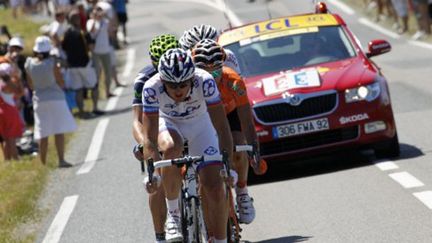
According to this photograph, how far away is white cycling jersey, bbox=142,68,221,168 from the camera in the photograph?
885 centimetres

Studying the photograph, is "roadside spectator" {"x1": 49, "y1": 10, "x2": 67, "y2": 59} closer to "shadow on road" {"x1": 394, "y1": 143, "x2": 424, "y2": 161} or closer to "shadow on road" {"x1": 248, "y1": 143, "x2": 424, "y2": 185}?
"shadow on road" {"x1": 248, "y1": 143, "x2": 424, "y2": 185}

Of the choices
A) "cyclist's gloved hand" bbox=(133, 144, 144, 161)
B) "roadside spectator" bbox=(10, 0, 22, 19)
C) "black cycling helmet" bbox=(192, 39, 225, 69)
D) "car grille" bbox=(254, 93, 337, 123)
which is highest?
"black cycling helmet" bbox=(192, 39, 225, 69)

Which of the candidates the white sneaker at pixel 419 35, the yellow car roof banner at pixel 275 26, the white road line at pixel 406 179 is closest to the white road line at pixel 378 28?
the white sneaker at pixel 419 35

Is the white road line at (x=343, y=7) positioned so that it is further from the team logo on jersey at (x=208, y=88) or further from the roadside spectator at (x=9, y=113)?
the team logo on jersey at (x=208, y=88)

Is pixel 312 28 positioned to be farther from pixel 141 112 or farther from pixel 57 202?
pixel 141 112

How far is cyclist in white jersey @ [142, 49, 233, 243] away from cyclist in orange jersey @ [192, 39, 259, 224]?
24.9 inches

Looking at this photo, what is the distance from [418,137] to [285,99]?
2804 mm

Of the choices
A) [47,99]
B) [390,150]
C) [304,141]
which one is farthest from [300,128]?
[47,99]

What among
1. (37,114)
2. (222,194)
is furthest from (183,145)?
(37,114)

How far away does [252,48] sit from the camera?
574 inches

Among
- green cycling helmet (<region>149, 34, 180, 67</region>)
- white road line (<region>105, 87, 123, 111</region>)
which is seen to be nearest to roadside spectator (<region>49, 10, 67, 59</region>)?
white road line (<region>105, 87, 123, 111</region>)

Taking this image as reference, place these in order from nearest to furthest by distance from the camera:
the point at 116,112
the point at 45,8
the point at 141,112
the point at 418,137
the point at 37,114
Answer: the point at 141,112
the point at 418,137
the point at 37,114
the point at 116,112
the point at 45,8

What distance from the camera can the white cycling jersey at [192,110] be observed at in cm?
885

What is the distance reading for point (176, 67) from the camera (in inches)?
334
